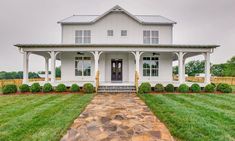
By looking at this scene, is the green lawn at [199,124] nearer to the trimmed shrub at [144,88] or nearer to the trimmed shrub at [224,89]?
the trimmed shrub at [144,88]

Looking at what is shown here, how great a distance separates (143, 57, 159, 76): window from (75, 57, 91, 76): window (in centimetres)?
521

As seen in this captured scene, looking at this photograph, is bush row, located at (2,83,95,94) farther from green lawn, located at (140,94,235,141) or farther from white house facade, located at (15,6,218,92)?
green lawn, located at (140,94,235,141)

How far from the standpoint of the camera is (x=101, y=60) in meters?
15.2

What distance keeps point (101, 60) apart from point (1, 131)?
11160 millimetres

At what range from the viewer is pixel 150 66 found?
15438 millimetres

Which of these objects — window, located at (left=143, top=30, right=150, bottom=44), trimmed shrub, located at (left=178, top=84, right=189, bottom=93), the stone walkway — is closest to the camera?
the stone walkway

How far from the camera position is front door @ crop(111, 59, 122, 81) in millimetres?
15516

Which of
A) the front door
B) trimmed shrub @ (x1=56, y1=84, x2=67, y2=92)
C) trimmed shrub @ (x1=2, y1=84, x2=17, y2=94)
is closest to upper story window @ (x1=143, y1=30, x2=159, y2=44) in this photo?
the front door

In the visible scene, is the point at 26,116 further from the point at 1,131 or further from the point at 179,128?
the point at 179,128

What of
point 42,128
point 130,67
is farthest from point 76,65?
point 42,128

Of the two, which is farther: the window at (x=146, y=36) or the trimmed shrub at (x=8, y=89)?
the window at (x=146, y=36)

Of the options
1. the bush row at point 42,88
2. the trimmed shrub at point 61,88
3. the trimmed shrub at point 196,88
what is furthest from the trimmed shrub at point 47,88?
the trimmed shrub at point 196,88

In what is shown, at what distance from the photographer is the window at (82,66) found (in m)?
15.3

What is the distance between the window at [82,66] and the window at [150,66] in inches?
205
